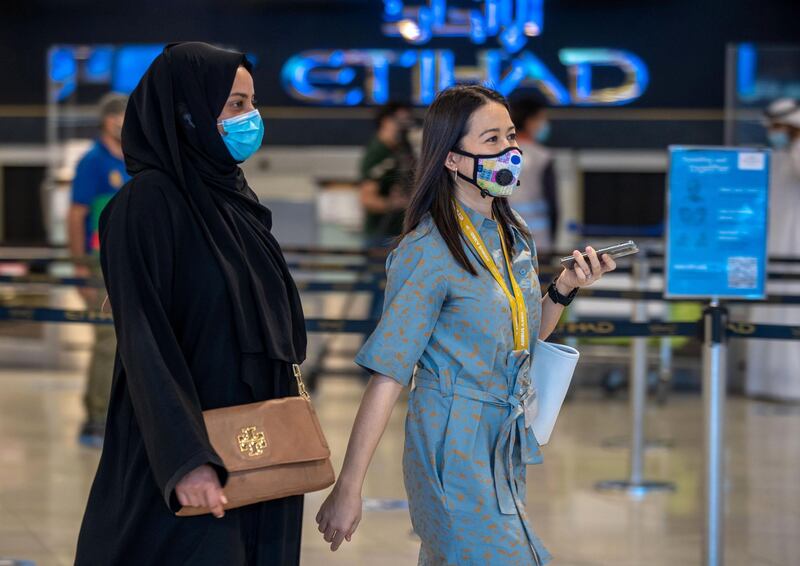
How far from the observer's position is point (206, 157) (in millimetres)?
2547

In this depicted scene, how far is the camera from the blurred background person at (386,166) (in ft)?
27.7

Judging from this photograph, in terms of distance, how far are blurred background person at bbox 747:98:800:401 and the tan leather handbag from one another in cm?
635

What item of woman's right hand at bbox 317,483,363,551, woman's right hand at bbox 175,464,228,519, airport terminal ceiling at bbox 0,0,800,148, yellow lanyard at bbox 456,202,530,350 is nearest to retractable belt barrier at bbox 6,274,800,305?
yellow lanyard at bbox 456,202,530,350

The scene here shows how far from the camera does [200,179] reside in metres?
2.53

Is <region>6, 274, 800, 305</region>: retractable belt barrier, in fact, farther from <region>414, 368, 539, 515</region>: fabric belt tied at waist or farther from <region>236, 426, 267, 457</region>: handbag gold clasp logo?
<region>236, 426, 267, 457</region>: handbag gold clasp logo

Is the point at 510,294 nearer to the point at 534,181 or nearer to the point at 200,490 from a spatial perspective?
the point at 200,490

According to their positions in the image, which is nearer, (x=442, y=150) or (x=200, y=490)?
(x=200, y=490)

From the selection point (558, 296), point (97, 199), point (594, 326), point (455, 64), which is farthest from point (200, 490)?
point (455, 64)

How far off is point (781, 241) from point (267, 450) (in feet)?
22.4

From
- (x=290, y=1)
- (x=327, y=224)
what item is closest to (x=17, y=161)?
(x=290, y=1)

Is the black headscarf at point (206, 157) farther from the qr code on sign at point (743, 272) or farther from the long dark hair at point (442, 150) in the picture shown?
the qr code on sign at point (743, 272)

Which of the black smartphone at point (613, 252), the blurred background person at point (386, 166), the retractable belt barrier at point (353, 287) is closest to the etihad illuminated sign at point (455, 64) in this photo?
the blurred background person at point (386, 166)

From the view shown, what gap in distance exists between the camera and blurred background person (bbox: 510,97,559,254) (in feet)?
26.8

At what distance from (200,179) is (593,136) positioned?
10.7 metres
